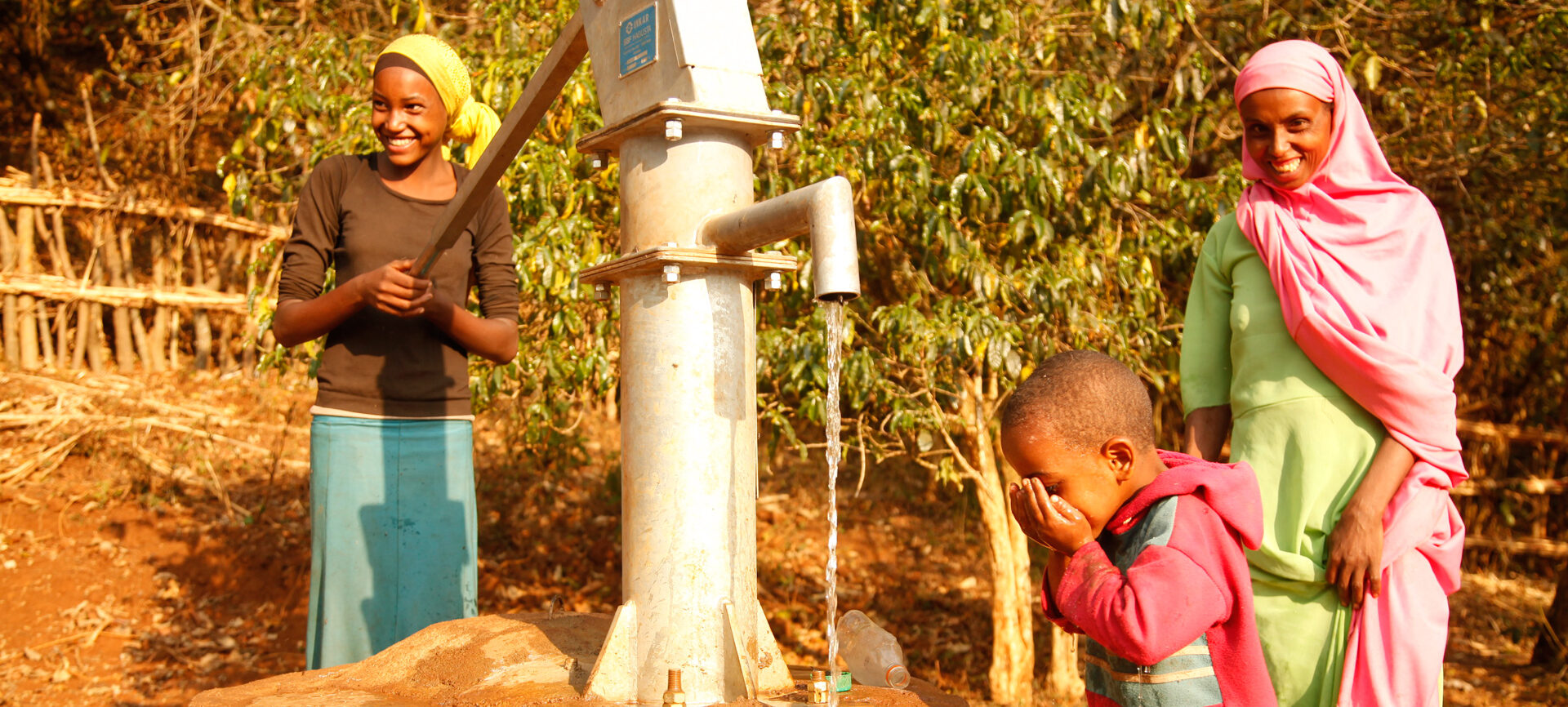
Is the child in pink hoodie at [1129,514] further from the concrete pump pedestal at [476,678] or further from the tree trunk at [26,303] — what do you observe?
the tree trunk at [26,303]

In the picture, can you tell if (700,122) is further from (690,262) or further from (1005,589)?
(1005,589)

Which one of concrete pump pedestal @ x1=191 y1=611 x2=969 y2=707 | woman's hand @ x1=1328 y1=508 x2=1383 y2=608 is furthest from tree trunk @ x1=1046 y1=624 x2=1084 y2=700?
woman's hand @ x1=1328 y1=508 x2=1383 y2=608

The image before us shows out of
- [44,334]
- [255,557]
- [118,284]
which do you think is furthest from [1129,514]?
[118,284]

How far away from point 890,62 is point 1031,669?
2.56 metres

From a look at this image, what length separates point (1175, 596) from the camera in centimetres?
150

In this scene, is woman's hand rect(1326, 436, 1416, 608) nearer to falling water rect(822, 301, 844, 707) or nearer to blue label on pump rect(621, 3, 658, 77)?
falling water rect(822, 301, 844, 707)

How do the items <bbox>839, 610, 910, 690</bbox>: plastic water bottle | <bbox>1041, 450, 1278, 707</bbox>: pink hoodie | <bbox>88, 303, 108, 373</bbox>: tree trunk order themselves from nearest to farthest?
<bbox>1041, 450, 1278, 707</bbox>: pink hoodie, <bbox>839, 610, 910, 690</bbox>: plastic water bottle, <bbox>88, 303, 108, 373</bbox>: tree trunk

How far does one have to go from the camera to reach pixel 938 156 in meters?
4.53

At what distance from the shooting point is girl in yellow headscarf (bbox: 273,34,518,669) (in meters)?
2.41

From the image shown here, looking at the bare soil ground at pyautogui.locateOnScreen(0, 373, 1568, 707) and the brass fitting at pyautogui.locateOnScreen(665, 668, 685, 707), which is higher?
the brass fitting at pyautogui.locateOnScreen(665, 668, 685, 707)

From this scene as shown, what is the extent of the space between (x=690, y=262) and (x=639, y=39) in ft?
1.19

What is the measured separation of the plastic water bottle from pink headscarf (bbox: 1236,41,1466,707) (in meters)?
0.73

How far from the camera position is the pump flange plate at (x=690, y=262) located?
178cm

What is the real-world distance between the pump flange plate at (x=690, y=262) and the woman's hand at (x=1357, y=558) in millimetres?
956
